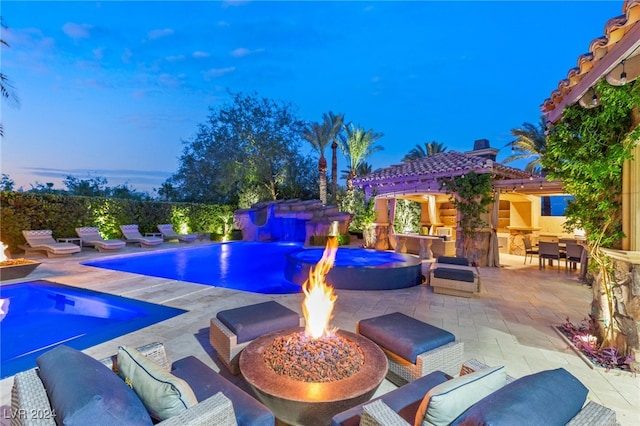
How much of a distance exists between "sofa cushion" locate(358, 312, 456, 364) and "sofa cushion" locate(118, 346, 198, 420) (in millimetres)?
1982

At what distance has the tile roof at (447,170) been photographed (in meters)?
10.5

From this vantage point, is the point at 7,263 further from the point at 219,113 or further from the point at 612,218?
the point at 219,113

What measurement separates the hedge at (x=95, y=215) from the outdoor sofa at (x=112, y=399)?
1395cm

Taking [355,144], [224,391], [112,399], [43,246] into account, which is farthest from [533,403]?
[355,144]

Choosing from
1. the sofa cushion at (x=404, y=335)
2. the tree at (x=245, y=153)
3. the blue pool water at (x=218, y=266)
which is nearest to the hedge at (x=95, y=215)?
the tree at (x=245, y=153)

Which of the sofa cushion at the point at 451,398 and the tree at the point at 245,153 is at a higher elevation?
the tree at the point at 245,153

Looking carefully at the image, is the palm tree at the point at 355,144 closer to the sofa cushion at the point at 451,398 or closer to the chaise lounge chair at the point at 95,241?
the chaise lounge chair at the point at 95,241

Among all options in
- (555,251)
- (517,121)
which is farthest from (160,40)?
(517,121)

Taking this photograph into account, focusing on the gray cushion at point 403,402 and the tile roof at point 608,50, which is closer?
the gray cushion at point 403,402

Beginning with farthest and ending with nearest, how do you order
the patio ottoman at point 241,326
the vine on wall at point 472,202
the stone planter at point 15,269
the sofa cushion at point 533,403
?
the vine on wall at point 472,202 < the stone planter at point 15,269 < the patio ottoman at point 241,326 < the sofa cushion at point 533,403

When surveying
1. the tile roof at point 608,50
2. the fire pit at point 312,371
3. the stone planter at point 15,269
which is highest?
the tile roof at point 608,50

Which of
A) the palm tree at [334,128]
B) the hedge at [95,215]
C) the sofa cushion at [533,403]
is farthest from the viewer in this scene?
the palm tree at [334,128]

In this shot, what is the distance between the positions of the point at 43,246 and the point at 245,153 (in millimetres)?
13235

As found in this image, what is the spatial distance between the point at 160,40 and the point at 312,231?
27.6 m
